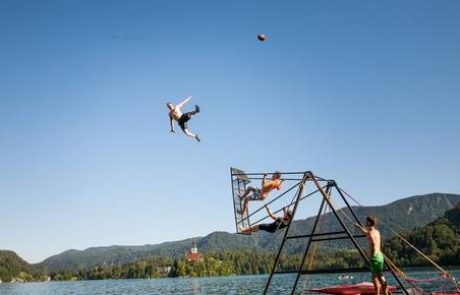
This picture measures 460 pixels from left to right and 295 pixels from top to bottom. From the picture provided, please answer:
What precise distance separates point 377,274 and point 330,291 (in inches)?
483

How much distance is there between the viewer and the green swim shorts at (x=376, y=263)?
14758 millimetres

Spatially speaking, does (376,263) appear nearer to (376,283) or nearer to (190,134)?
(376,283)

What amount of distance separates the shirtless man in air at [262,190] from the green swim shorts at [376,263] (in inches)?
244

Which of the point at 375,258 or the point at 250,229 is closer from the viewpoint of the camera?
the point at 375,258

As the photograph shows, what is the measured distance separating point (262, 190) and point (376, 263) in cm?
717

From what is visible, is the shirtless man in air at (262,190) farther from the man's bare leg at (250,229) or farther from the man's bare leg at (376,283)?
the man's bare leg at (376,283)

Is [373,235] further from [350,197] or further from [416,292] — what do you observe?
[416,292]

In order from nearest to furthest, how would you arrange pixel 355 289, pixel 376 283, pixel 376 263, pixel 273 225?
pixel 376 263, pixel 376 283, pixel 273 225, pixel 355 289

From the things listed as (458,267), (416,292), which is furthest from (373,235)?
(458,267)

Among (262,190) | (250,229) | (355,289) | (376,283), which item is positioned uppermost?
(262,190)

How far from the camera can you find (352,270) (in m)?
15.7

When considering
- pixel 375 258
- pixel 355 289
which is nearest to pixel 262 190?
pixel 375 258

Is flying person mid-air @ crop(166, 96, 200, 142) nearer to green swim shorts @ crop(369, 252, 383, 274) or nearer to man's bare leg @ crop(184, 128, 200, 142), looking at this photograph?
man's bare leg @ crop(184, 128, 200, 142)

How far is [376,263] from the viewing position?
48.5ft
